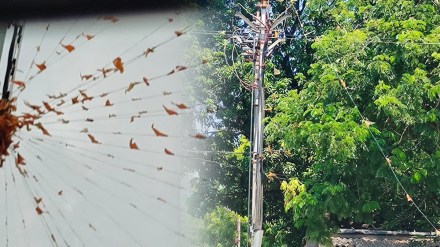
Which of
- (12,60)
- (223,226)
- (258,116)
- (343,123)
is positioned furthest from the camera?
(223,226)

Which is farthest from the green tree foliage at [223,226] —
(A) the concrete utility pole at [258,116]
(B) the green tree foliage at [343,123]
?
(A) the concrete utility pole at [258,116]

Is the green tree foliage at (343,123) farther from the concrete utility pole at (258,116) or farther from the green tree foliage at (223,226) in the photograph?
the concrete utility pole at (258,116)

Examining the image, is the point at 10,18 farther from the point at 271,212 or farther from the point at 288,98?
the point at 271,212

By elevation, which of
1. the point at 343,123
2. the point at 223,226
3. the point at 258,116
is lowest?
the point at 223,226

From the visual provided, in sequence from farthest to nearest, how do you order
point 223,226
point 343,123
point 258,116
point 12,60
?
point 223,226
point 343,123
point 258,116
point 12,60

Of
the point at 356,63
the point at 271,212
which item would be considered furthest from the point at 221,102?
the point at 356,63

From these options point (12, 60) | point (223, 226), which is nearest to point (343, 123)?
point (223, 226)

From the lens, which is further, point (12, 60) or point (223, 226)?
point (223, 226)

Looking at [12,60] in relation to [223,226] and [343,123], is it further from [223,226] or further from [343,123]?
[223,226]

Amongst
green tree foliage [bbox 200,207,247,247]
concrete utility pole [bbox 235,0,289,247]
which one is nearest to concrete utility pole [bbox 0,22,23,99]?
concrete utility pole [bbox 235,0,289,247]
